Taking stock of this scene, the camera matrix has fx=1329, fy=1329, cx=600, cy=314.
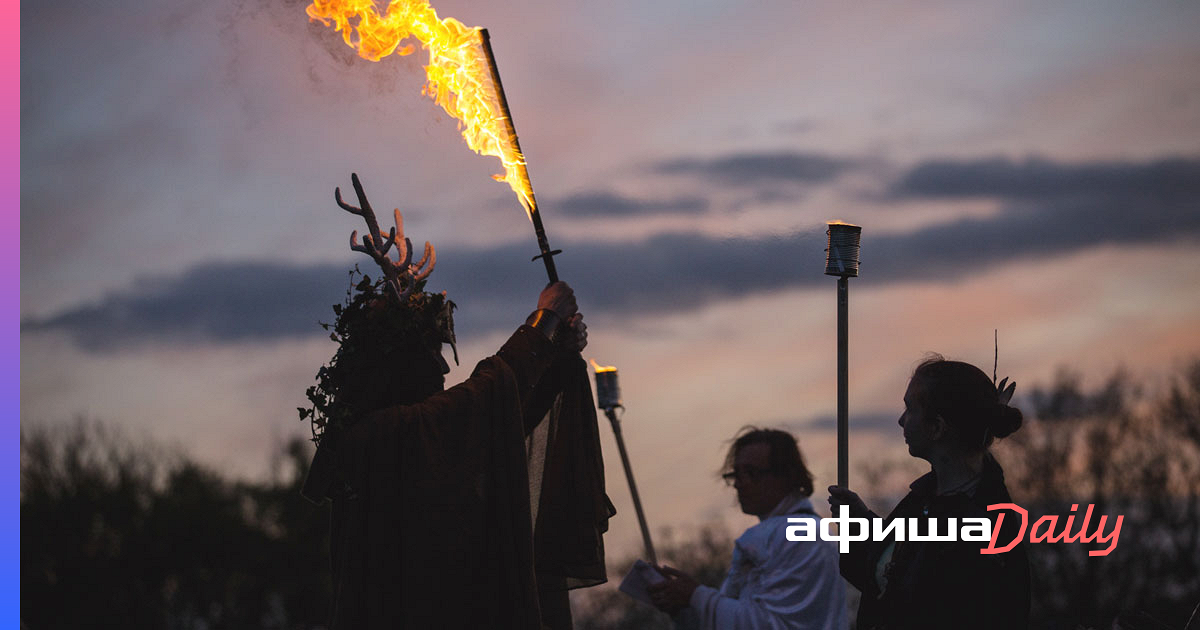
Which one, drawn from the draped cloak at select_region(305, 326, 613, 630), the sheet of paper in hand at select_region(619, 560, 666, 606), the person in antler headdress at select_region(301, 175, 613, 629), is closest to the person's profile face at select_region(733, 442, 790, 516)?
the sheet of paper in hand at select_region(619, 560, 666, 606)

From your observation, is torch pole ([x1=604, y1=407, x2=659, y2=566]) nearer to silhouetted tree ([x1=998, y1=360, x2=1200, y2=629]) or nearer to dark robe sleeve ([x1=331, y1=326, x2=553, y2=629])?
dark robe sleeve ([x1=331, y1=326, x2=553, y2=629])

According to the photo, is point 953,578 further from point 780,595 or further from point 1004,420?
point 780,595

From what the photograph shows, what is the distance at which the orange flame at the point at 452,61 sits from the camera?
20.3 ft

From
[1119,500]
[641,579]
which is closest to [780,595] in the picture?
[641,579]

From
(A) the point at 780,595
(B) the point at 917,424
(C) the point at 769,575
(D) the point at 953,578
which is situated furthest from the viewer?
(C) the point at 769,575

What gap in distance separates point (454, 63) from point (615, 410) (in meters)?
2.07

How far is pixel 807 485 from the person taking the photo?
20.7ft

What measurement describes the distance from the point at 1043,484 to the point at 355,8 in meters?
25.9

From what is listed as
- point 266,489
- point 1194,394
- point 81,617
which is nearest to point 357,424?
point 1194,394

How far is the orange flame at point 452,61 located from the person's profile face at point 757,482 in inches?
62.9

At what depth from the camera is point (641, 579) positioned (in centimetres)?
588

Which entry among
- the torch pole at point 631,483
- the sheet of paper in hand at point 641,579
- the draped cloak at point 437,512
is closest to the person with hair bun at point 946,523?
the sheet of paper in hand at point 641,579

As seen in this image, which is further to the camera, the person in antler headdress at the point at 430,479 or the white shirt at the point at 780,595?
the white shirt at the point at 780,595

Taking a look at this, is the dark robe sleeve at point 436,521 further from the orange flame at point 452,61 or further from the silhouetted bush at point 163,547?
the silhouetted bush at point 163,547
